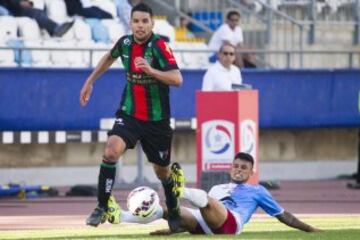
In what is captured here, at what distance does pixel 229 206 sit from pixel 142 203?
1.13 m

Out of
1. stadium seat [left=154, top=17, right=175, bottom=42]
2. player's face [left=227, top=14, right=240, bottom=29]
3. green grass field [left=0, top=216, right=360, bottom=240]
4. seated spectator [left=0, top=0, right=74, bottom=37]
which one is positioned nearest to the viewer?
green grass field [left=0, top=216, right=360, bottom=240]

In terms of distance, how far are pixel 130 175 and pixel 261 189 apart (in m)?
10.9

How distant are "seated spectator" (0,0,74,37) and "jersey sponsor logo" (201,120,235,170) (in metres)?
5.06

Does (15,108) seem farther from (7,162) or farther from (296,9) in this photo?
(296,9)

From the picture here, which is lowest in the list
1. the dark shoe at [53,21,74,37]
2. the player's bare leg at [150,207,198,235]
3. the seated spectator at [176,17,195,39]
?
the player's bare leg at [150,207,198,235]

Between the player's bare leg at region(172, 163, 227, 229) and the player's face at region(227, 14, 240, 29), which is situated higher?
the player's face at region(227, 14, 240, 29)

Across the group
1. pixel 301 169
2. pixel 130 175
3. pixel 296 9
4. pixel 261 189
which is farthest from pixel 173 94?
pixel 261 189

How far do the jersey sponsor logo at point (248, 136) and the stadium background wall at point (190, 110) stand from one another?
11.4ft

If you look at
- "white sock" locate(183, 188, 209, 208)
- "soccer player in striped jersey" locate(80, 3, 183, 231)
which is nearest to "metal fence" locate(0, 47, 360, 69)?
"soccer player in striped jersey" locate(80, 3, 183, 231)

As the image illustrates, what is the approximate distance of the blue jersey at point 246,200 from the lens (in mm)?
14188

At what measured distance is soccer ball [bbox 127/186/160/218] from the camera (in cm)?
1346

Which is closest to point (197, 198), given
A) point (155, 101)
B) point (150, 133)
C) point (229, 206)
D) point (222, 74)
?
point (229, 206)

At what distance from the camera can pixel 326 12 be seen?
2967 centimetres

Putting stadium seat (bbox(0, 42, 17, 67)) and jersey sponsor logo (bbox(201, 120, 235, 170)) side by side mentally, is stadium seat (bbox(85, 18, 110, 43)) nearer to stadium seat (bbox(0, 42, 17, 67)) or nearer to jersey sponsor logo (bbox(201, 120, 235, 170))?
stadium seat (bbox(0, 42, 17, 67))
